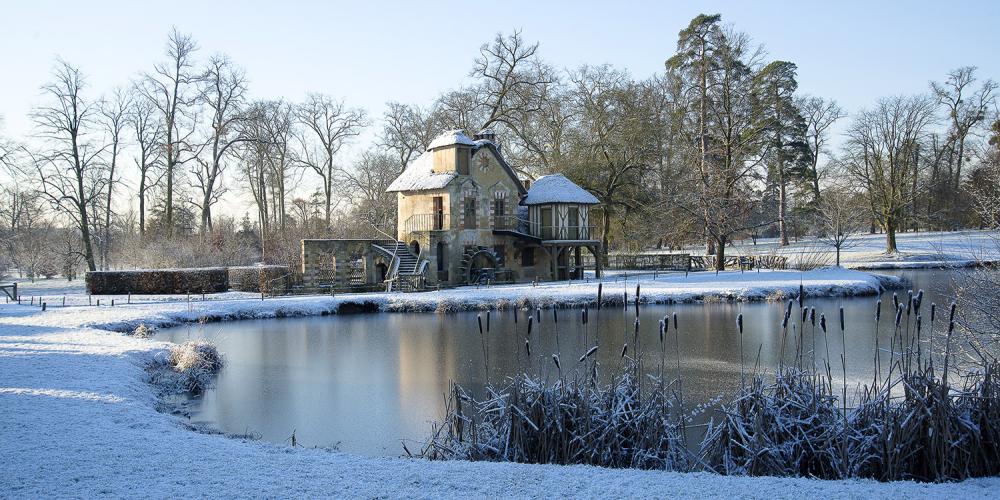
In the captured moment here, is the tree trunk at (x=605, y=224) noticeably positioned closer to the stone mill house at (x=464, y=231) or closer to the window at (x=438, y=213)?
the stone mill house at (x=464, y=231)

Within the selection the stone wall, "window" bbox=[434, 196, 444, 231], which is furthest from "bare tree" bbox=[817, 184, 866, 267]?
the stone wall

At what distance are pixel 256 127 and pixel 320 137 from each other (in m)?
4.90

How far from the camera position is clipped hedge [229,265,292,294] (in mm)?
30281

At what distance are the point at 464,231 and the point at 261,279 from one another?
9577 millimetres

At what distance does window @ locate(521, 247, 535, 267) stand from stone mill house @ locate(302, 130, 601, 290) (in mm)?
53

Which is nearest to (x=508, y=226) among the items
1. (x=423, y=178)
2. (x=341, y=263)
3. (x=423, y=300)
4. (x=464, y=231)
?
(x=464, y=231)

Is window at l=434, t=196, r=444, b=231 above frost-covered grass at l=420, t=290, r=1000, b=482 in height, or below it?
above

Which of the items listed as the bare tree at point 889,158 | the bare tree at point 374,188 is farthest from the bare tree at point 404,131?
the bare tree at point 889,158

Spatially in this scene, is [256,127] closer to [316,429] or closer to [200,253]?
[200,253]

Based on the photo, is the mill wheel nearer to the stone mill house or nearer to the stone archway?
the stone mill house

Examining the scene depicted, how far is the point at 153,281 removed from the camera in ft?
98.5

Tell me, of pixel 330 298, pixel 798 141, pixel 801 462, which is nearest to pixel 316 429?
pixel 801 462

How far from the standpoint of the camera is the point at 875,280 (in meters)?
29.4

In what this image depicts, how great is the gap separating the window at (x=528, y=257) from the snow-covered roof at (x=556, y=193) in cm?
252
